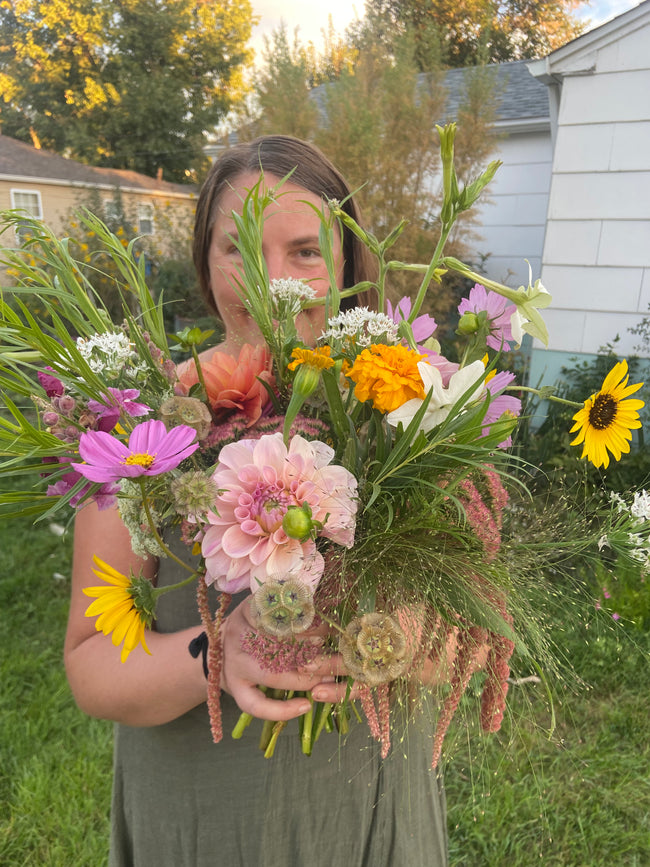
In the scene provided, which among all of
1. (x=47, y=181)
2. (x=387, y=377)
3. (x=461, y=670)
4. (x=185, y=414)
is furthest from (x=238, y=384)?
(x=47, y=181)

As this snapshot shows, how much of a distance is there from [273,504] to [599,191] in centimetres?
417

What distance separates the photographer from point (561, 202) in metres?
4.07

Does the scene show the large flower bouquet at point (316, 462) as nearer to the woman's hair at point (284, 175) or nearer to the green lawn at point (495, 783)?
the woman's hair at point (284, 175)

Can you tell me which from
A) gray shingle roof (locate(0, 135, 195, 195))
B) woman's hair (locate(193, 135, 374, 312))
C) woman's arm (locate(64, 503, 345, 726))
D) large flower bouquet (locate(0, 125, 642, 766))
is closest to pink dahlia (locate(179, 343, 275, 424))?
large flower bouquet (locate(0, 125, 642, 766))

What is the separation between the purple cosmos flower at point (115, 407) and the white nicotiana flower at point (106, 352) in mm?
25

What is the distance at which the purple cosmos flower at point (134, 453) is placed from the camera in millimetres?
511

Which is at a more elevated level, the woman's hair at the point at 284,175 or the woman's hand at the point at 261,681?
the woman's hair at the point at 284,175

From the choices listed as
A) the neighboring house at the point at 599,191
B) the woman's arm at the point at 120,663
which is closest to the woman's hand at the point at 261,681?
the woman's arm at the point at 120,663

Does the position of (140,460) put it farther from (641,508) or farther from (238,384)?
(641,508)

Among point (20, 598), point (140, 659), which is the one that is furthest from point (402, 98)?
point (140, 659)

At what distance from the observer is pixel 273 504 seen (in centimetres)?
57

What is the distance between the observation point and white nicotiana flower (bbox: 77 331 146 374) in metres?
0.62

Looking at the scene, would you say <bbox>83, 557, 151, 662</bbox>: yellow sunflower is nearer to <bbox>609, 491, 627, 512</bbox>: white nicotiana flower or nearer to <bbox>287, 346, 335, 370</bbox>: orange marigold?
<bbox>287, 346, 335, 370</bbox>: orange marigold

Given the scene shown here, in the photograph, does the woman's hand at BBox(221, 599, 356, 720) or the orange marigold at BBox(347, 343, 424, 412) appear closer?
the orange marigold at BBox(347, 343, 424, 412)
